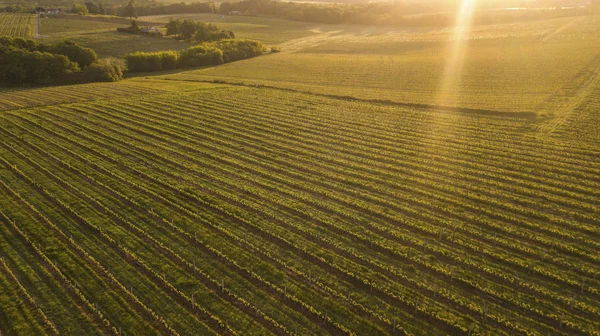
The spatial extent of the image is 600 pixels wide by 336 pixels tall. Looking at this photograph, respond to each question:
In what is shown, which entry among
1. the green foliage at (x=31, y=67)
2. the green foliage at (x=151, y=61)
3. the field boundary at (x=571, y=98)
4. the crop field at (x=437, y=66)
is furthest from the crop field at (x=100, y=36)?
the field boundary at (x=571, y=98)

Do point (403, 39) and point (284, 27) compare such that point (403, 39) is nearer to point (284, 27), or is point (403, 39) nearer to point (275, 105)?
point (284, 27)

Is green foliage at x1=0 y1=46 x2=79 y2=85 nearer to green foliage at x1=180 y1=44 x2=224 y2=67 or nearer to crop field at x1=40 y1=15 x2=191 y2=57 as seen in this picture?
crop field at x1=40 y1=15 x2=191 y2=57

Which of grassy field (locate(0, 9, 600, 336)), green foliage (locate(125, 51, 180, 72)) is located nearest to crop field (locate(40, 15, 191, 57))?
green foliage (locate(125, 51, 180, 72))

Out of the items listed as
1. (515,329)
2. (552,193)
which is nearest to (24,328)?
(515,329)

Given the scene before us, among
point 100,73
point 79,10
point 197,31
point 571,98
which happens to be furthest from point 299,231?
point 79,10

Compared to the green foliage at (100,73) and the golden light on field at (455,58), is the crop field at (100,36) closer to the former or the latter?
the green foliage at (100,73)

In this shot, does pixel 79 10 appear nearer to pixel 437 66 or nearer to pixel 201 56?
pixel 201 56
